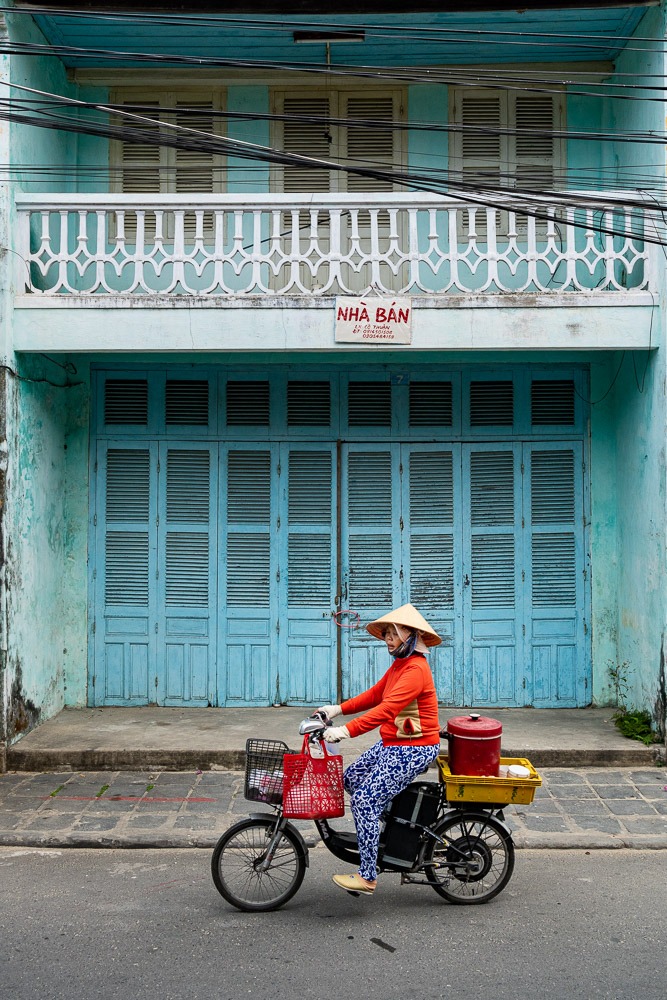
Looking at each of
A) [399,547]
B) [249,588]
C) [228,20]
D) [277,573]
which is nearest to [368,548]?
[399,547]

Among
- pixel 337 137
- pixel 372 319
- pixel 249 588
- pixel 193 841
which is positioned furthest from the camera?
pixel 337 137

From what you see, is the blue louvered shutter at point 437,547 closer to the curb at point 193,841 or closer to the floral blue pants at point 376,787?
the curb at point 193,841

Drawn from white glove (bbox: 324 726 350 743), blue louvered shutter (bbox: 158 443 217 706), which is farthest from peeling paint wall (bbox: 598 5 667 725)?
white glove (bbox: 324 726 350 743)

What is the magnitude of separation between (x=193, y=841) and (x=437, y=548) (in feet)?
13.1

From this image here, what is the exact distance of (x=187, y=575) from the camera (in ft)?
29.3

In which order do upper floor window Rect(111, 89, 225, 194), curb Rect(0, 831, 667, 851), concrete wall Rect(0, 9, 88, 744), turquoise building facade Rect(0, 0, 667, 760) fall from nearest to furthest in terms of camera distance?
curb Rect(0, 831, 667, 851) < concrete wall Rect(0, 9, 88, 744) < turquoise building facade Rect(0, 0, 667, 760) < upper floor window Rect(111, 89, 225, 194)

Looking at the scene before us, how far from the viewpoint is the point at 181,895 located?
5164 mm

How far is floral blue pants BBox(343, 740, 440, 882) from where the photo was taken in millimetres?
4758

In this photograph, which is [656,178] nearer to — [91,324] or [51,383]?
[91,324]

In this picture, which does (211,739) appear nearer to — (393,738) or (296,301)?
(393,738)

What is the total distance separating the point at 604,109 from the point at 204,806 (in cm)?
757

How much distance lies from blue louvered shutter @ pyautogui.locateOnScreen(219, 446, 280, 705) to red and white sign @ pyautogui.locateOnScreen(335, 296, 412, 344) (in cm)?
181

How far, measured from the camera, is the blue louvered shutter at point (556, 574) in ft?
29.1

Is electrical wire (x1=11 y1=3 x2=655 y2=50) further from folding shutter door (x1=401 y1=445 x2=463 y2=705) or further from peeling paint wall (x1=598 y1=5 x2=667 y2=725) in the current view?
folding shutter door (x1=401 y1=445 x2=463 y2=705)
